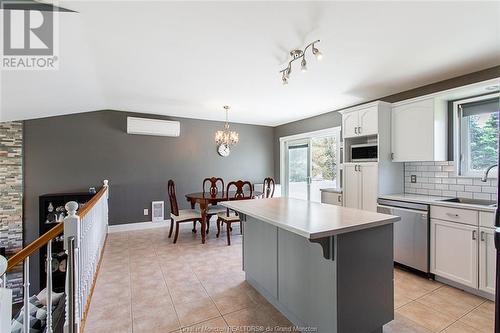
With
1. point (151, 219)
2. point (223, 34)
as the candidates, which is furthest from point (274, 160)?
point (223, 34)

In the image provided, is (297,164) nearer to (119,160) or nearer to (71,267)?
(119,160)

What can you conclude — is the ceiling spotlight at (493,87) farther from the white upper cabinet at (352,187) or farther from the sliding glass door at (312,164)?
the sliding glass door at (312,164)

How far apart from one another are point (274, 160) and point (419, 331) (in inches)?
187

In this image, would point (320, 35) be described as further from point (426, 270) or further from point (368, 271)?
point (426, 270)

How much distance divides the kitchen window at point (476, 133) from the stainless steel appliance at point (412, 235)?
76 cm

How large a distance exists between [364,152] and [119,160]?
431 centimetres

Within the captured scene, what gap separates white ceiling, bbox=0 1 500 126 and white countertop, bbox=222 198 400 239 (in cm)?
148

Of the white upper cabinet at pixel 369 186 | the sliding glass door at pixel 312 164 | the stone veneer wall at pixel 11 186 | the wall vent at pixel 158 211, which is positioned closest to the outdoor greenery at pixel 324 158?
the sliding glass door at pixel 312 164

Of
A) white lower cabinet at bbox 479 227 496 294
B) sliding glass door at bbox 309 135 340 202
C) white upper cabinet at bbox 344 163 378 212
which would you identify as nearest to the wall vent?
sliding glass door at bbox 309 135 340 202

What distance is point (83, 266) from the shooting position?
76.7 inches

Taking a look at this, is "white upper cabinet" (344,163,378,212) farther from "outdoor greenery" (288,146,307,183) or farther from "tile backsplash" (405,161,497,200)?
"outdoor greenery" (288,146,307,183)

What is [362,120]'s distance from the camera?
3441 millimetres

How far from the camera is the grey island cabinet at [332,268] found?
5.08ft

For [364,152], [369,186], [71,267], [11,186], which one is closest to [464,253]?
[369,186]
